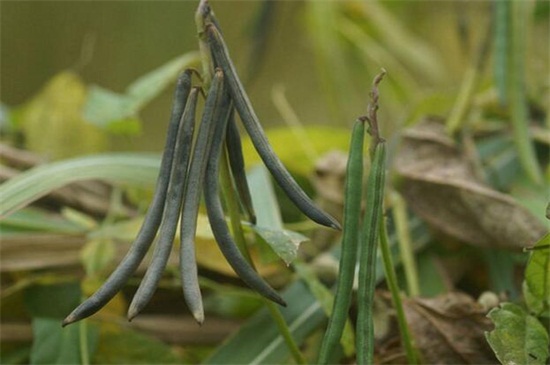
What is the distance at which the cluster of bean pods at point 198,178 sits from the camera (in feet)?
→ 0.88

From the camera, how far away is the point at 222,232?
0.28 metres

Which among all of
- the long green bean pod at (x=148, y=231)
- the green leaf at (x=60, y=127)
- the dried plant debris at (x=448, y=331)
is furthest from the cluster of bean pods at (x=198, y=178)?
the green leaf at (x=60, y=127)

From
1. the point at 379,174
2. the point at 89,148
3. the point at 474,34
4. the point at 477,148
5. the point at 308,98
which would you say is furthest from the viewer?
the point at 308,98

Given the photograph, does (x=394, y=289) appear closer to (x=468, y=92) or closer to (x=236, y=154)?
(x=236, y=154)

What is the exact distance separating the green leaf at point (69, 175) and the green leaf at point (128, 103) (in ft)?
0.09

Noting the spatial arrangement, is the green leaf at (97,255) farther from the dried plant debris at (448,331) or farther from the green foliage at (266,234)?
the dried plant debris at (448,331)

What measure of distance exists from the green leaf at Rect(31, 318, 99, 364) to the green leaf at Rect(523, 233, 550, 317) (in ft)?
0.69

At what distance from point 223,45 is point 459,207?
205 mm

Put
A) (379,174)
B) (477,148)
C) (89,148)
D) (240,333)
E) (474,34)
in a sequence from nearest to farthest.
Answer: (379,174)
(240,333)
(477,148)
(89,148)
(474,34)

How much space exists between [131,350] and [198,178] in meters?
0.19

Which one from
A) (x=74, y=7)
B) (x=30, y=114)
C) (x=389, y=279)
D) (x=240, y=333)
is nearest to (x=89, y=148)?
(x=30, y=114)

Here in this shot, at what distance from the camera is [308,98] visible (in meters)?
1.22

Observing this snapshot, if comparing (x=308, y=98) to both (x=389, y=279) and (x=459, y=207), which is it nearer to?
(x=459, y=207)

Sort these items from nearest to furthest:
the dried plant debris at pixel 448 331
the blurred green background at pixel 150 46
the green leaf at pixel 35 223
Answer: the dried plant debris at pixel 448 331, the green leaf at pixel 35 223, the blurred green background at pixel 150 46
